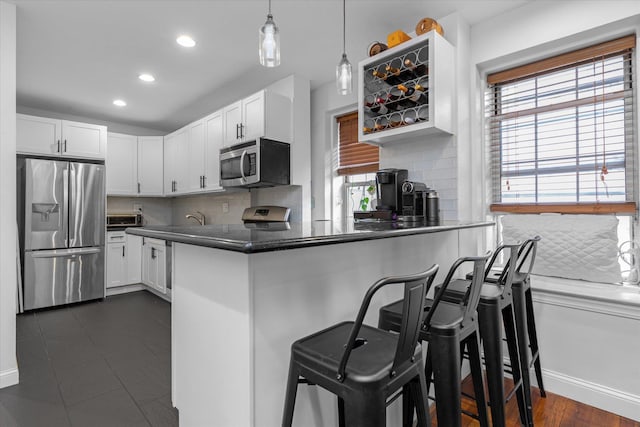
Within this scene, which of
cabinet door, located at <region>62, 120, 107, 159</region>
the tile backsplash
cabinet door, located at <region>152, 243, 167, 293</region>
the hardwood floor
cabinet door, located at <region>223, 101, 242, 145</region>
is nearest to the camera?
the hardwood floor

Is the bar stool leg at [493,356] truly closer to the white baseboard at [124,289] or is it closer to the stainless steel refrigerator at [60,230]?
the stainless steel refrigerator at [60,230]

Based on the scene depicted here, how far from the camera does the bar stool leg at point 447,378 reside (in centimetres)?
113

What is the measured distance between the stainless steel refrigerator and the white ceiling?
38.2 inches

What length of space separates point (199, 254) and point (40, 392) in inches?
70.2

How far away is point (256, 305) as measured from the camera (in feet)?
3.56

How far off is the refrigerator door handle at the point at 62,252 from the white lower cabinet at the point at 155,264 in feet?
2.11

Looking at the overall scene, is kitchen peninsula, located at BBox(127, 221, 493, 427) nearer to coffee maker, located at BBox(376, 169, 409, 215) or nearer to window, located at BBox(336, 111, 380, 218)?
coffee maker, located at BBox(376, 169, 409, 215)

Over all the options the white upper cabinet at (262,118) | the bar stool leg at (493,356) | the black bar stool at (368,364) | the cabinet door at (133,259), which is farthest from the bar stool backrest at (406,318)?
the cabinet door at (133,259)

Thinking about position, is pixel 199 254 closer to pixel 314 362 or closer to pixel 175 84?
pixel 314 362

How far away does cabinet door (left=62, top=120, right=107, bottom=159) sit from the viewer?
13.7 feet

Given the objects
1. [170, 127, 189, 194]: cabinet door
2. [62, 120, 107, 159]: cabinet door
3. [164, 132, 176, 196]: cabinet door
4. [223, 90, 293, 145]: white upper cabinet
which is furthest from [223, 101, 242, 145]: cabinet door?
[62, 120, 107, 159]: cabinet door

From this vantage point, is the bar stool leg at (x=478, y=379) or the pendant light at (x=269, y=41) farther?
the pendant light at (x=269, y=41)

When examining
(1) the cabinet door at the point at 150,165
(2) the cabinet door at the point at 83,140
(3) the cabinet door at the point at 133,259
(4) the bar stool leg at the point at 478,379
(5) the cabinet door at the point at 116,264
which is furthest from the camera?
(1) the cabinet door at the point at 150,165

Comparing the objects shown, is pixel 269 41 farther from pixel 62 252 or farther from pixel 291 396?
pixel 62 252
